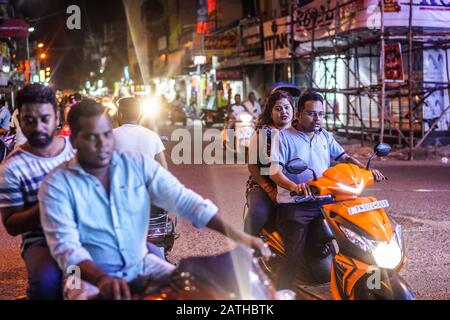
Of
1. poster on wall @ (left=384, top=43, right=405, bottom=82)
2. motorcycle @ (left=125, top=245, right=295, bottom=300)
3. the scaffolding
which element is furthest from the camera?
the scaffolding

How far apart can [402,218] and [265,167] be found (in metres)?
3.83

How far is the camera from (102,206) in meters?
3.13

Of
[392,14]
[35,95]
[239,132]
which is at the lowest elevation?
[239,132]

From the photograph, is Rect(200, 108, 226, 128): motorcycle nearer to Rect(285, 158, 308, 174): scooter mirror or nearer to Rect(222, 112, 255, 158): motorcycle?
Rect(222, 112, 255, 158): motorcycle

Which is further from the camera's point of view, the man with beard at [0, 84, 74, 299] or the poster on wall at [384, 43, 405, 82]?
the poster on wall at [384, 43, 405, 82]

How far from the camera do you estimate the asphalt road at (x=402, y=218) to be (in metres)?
6.16

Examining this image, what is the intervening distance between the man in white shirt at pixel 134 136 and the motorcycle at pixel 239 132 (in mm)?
11344

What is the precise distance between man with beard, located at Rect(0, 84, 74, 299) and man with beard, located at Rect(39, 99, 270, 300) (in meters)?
0.38

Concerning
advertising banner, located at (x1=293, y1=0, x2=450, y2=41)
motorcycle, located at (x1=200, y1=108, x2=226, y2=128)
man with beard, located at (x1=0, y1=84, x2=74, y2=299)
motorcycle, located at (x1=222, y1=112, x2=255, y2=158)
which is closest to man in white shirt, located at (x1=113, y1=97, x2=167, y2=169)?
man with beard, located at (x1=0, y1=84, x2=74, y2=299)

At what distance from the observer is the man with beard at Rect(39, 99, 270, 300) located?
3.06m

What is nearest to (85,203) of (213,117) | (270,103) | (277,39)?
(270,103)

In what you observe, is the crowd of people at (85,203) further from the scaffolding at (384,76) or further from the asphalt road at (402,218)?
the scaffolding at (384,76)

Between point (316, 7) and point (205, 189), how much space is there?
32.5ft

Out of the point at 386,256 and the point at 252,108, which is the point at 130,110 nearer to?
the point at 386,256
